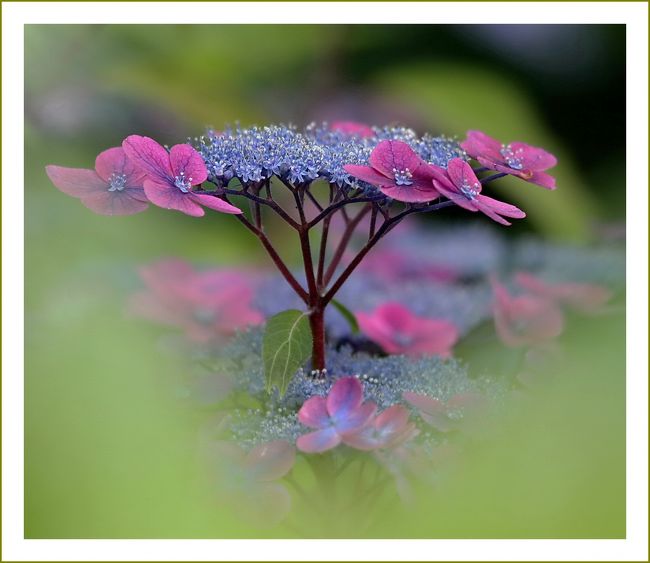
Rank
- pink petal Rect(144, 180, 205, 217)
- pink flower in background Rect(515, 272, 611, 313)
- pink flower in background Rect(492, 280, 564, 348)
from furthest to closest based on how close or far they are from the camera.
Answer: pink flower in background Rect(515, 272, 611, 313) → pink flower in background Rect(492, 280, 564, 348) → pink petal Rect(144, 180, 205, 217)

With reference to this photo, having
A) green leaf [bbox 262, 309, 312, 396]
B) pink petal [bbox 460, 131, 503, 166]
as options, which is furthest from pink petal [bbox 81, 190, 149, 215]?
pink petal [bbox 460, 131, 503, 166]

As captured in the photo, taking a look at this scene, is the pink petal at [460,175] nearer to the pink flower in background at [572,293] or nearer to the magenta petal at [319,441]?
the magenta petal at [319,441]

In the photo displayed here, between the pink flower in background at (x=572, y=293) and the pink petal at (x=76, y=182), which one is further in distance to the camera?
the pink flower in background at (x=572, y=293)

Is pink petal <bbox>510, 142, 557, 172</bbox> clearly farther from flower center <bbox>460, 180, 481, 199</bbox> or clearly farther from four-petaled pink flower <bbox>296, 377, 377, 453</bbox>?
four-petaled pink flower <bbox>296, 377, 377, 453</bbox>

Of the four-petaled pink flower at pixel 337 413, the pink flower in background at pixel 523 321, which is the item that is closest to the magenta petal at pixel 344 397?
the four-petaled pink flower at pixel 337 413

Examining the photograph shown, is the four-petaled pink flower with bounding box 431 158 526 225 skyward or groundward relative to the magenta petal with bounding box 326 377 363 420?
skyward

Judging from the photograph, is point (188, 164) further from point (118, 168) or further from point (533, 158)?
point (533, 158)

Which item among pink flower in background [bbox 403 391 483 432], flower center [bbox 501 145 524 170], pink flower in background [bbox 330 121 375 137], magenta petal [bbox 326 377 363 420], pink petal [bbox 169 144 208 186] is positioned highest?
pink flower in background [bbox 330 121 375 137]

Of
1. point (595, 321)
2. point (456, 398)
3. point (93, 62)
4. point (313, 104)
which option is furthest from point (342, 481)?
point (313, 104)
